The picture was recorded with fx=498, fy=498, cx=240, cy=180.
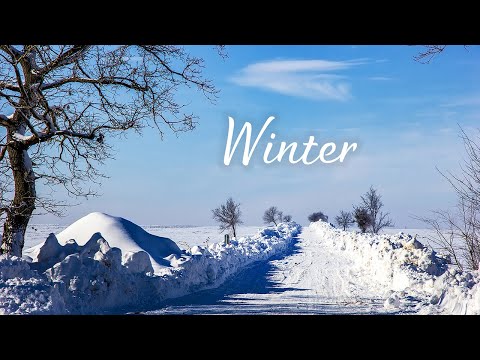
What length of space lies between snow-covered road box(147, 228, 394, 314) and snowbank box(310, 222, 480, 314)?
0.35 metres

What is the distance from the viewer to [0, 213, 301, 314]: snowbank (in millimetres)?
5820

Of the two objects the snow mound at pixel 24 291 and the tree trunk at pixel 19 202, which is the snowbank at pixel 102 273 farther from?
the tree trunk at pixel 19 202

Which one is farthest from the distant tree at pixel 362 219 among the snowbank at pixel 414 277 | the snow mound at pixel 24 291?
the snow mound at pixel 24 291

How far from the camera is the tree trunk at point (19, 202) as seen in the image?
771cm

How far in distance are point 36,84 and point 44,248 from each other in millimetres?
2619

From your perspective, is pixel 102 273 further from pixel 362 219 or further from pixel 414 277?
pixel 362 219

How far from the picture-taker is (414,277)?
8.58m

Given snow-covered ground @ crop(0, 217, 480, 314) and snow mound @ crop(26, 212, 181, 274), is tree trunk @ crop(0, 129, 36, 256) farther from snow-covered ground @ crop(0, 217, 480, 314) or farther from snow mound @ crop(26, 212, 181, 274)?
snow mound @ crop(26, 212, 181, 274)

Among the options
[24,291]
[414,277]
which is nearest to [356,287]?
[414,277]

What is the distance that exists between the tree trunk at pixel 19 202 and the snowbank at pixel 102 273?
17.6 inches

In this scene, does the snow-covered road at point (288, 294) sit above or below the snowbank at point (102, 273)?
below

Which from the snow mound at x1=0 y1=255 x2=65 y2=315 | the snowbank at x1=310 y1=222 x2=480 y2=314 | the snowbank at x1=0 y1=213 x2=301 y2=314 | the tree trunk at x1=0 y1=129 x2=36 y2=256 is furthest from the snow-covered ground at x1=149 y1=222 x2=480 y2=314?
the tree trunk at x1=0 y1=129 x2=36 y2=256
